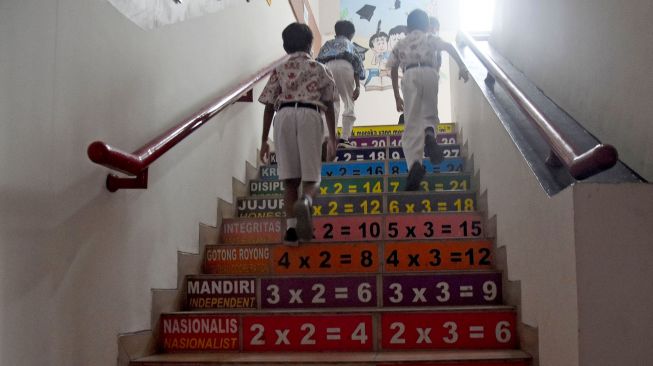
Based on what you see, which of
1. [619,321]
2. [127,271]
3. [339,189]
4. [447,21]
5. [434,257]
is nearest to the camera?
[619,321]

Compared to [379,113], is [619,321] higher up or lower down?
lower down

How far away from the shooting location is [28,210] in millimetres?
2021

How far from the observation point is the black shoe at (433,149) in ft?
14.2

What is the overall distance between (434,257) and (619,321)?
5.14ft

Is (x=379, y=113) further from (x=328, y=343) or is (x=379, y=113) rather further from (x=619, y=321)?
(x=619, y=321)

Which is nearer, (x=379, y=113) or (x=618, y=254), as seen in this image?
(x=618, y=254)

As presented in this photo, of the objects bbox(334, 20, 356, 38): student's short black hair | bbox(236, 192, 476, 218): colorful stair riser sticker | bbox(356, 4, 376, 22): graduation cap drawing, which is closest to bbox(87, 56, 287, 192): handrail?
bbox(236, 192, 476, 218): colorful stair riser sticker

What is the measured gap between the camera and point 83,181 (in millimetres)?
2373

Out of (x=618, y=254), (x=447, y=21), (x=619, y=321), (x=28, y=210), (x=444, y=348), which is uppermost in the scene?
(x=447, y=21)

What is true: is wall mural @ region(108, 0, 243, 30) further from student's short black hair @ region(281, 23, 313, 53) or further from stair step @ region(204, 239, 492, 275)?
stair step @ region(204, 239, 492, 275)

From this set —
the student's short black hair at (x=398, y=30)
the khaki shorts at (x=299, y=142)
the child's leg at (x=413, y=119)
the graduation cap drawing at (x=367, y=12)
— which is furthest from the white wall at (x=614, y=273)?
the graduation cap drawing at (x=367, y=12)

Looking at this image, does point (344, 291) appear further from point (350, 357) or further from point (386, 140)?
point (386, 140)

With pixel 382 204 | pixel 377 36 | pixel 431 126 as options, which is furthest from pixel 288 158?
pixel 377 36

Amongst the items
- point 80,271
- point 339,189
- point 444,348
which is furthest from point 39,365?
point 339,189
